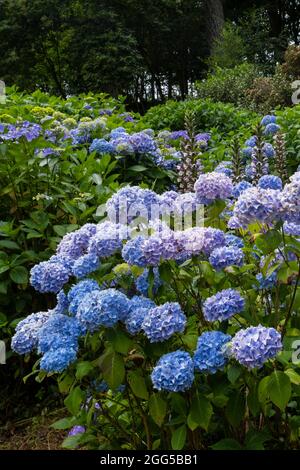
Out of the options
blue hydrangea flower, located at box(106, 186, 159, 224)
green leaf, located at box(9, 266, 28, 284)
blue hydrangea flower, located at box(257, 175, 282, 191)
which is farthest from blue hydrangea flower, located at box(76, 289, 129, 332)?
green leaf, located at box(9, 266, 28, 284)

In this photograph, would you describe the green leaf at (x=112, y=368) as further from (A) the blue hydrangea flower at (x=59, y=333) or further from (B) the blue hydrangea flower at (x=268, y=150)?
(B) the blue hydrangea flower at (x=268, y=150)

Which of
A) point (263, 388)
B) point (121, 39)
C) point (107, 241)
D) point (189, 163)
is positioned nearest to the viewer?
point (263, 388)

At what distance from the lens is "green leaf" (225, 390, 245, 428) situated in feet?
5.58

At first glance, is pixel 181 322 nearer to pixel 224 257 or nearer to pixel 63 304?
pixel 224 257

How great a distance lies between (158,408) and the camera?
1.70 metres

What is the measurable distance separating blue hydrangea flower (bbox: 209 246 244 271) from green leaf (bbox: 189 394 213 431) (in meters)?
0.39

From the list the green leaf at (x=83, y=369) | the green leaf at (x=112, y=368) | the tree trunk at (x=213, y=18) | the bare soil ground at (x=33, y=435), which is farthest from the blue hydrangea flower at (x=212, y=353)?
the tree trunk at (x=213, y=18)

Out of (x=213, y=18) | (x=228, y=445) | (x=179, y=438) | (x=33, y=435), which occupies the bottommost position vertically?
(x=33, y=435)

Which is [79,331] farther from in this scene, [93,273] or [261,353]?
[261,353]

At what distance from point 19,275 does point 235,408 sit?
1551 mm

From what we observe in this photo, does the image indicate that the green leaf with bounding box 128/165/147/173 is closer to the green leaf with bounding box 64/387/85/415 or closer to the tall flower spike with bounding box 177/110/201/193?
the tall flower spike with bounding box 177/110/201/193

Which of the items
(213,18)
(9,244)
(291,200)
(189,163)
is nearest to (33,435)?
(9,244)

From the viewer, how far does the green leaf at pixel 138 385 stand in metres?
1.71
